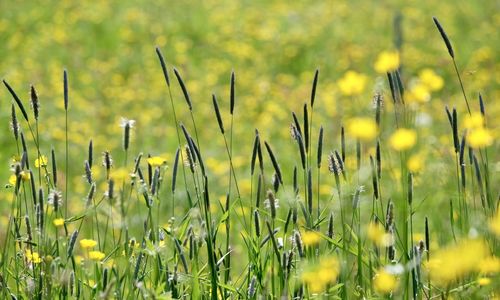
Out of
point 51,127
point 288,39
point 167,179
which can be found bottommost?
point 167,179

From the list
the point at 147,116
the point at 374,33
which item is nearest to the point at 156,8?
the point at 374,33

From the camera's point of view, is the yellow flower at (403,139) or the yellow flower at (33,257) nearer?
the yellow flower at (403,139)

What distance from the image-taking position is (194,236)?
1899 millimetres

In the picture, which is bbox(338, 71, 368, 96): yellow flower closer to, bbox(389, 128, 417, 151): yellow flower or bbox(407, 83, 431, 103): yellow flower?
bbox(407, 83, 431, 103): yellow flower

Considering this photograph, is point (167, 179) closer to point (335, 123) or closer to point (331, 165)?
point (335, 123)

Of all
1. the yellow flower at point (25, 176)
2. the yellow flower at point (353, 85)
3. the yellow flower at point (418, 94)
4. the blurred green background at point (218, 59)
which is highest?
the blurred green background at point (218, 59)

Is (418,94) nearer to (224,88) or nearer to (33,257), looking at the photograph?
(33,257)

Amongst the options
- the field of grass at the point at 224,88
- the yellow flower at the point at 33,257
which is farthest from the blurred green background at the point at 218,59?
the yellow flower at the point at 33,257

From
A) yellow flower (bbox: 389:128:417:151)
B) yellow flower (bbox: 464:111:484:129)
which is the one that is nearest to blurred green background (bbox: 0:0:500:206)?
yellow flower (bbox: 464:111:484:129)

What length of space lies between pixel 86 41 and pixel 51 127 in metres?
2.59

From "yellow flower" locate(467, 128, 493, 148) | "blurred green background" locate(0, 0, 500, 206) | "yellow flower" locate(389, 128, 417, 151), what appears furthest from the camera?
"blurred green background" locate(0, 0, 500, 206)

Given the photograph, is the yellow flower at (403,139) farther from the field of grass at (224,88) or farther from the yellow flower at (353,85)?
the field of grass at (224,88)

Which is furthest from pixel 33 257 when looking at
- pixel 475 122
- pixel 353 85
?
pixel 475 122

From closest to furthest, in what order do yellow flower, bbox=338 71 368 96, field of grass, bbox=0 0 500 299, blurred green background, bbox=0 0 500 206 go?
1. yellow flower, bbox=338 71 368 96
2. field of grass, bbox=0 0 500 299
3. blurred green background, bbox=0 0 500 206
